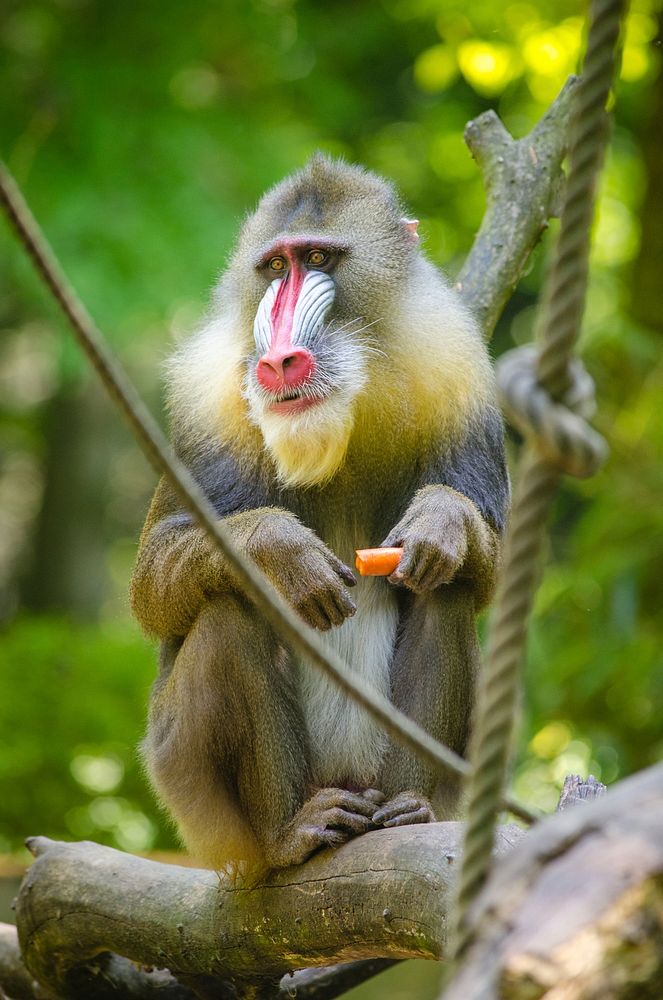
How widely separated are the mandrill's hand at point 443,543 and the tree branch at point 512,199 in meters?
1.36

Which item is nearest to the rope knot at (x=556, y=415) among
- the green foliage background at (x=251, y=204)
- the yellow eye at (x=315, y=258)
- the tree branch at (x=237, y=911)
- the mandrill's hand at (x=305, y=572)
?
the tree branch at (x=237, y=911)

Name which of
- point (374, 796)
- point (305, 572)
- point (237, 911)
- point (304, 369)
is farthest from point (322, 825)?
point (304, 369)

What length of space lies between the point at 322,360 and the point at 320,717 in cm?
105

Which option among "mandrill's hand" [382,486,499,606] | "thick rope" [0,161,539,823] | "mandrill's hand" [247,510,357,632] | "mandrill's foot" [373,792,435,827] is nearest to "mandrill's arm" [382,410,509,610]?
"mandrill's hand" [382,486,499,606]

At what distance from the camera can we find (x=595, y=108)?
136 cm

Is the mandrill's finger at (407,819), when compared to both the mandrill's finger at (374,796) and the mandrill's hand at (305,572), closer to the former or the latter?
the mandrill's finger at (374,796)

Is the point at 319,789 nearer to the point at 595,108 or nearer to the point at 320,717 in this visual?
the point at 320,717

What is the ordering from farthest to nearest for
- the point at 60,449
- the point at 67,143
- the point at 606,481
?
the point at 60,449 → the point at 67,143 → the point at 606,481

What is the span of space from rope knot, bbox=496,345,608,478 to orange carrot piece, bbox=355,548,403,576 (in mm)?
1730

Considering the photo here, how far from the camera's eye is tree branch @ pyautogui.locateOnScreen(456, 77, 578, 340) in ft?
14.9

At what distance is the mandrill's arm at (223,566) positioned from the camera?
3088 mm

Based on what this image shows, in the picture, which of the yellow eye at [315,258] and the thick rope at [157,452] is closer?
the thick rope at [157,452]

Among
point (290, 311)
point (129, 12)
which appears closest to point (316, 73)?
point (129, 12)

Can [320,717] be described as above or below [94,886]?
above
